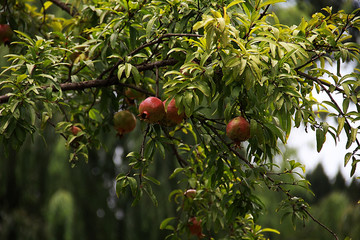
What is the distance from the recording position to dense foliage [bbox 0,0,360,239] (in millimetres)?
1312

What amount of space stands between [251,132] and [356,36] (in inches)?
133

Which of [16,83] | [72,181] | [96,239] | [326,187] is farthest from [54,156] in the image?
[326,187]

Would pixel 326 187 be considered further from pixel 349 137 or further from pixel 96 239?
pixel 349 137

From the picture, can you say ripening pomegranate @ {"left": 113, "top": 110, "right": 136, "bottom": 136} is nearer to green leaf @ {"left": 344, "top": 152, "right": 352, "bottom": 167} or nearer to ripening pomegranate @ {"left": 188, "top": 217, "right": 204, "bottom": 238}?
ripening pomegranate @ {"left": 188, "top": 217, "right": 204, "bottom": 238}

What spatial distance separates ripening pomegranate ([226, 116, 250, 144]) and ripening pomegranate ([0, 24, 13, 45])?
1275mm

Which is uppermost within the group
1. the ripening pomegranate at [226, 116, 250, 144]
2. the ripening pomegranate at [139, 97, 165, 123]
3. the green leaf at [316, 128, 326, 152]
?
the green leaf at [316, 128, 326, 152]

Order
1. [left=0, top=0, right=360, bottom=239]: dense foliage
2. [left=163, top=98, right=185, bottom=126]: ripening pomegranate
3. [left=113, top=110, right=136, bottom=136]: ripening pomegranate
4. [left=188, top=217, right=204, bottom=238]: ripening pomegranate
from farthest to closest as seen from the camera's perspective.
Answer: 1. [left=188, top=217, right=204, bottom=238]: ripening pomegranate
2. [left=113, top=110, right=136, bottom=136]: ripening pomegranate
3. [left=163, top=98, right=185, bottom=126]: ripening pomegranate
4. [left=0, top=0, right=360, bottom=239]: dense foliage

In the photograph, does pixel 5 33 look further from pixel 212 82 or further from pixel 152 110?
pixel 212 82

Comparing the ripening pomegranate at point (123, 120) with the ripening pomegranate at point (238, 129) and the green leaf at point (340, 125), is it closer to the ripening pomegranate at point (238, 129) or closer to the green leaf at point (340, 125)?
the ripening pomegranate at point (238, 129)

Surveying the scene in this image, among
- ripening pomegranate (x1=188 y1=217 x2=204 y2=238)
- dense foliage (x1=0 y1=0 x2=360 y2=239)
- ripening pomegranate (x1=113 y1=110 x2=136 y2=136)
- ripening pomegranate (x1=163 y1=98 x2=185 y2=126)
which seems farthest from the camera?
ripening pomegranate (x1=188 y1=217 x2=204 y2=238)

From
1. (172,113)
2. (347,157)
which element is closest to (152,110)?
(172,113)

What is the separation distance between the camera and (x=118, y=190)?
1.52 metres

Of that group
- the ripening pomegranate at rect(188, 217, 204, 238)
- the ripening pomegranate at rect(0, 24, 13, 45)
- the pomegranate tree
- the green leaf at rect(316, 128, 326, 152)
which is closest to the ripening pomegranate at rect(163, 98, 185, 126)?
the green leaf at rect(316, 128, 326, 152)

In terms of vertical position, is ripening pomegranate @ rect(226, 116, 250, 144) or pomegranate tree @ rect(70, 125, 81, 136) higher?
ripening pomegranate @ rect(226, 116, 250, 144)
